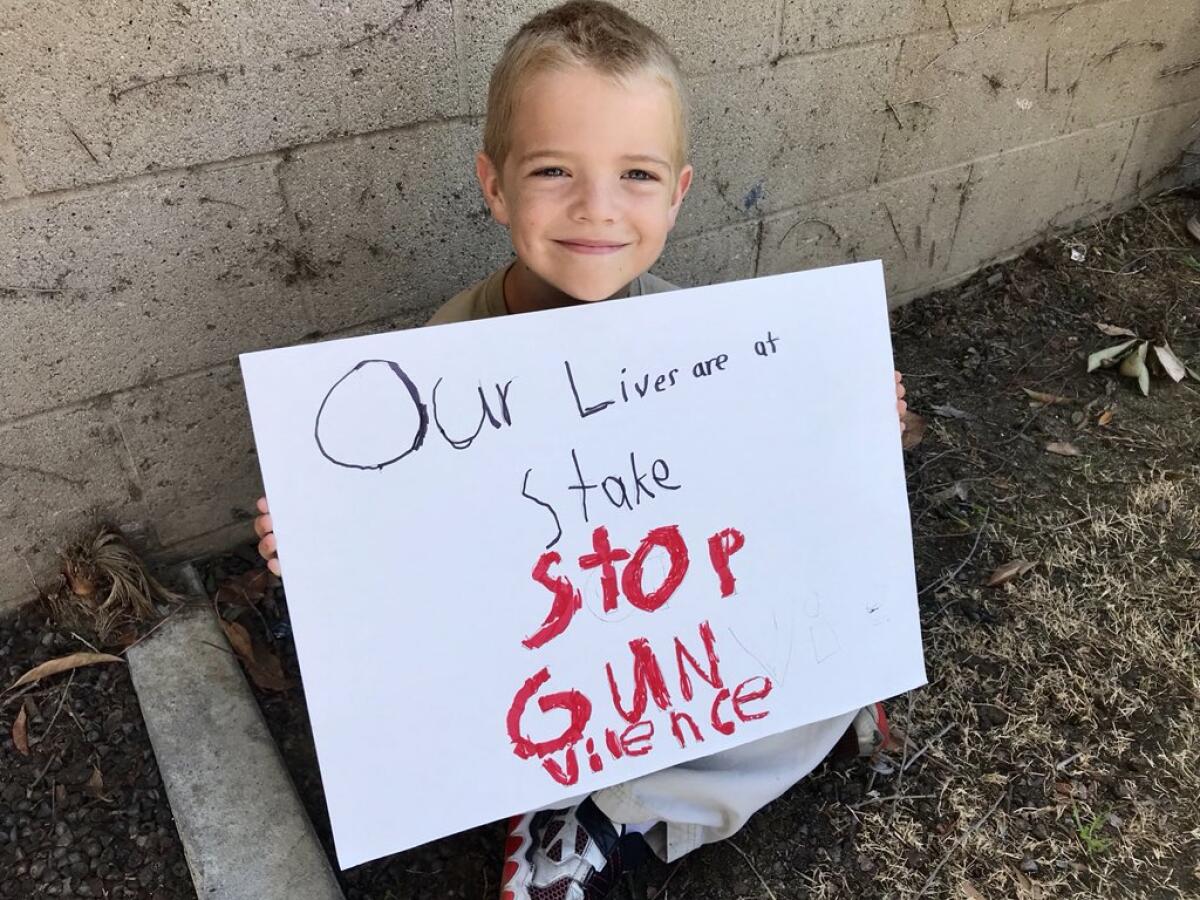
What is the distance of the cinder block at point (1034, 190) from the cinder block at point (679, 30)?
3.26ft

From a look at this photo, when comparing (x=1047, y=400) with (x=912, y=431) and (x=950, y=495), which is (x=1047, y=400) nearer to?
(x=912, y=431)

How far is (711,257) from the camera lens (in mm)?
2270

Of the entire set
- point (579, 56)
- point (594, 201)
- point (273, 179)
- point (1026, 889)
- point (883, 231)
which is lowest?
point (1026, 889)

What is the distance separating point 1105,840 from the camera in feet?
5.19

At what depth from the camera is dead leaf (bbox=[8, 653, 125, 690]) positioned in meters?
1.70

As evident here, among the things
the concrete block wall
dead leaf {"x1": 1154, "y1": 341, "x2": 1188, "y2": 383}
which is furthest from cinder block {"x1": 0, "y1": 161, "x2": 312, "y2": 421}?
dead leaf {"x1": 1154, "y1": 341, "x2": 1188, "y2": 383}

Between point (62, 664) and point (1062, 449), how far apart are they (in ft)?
7.69

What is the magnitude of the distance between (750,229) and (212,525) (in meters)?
1.44

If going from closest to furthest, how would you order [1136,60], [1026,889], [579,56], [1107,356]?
[579,56], [1026,889], [1107,356], [1136,60]

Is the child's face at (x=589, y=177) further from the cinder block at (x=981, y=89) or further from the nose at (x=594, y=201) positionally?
the cinder block at (x=981, y=89)

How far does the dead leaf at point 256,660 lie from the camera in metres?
1.77

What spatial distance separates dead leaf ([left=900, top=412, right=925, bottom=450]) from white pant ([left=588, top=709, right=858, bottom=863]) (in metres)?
1.02

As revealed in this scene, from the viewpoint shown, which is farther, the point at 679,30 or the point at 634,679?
the point at 679,30

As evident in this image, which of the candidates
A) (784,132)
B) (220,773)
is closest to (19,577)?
(220,773)
